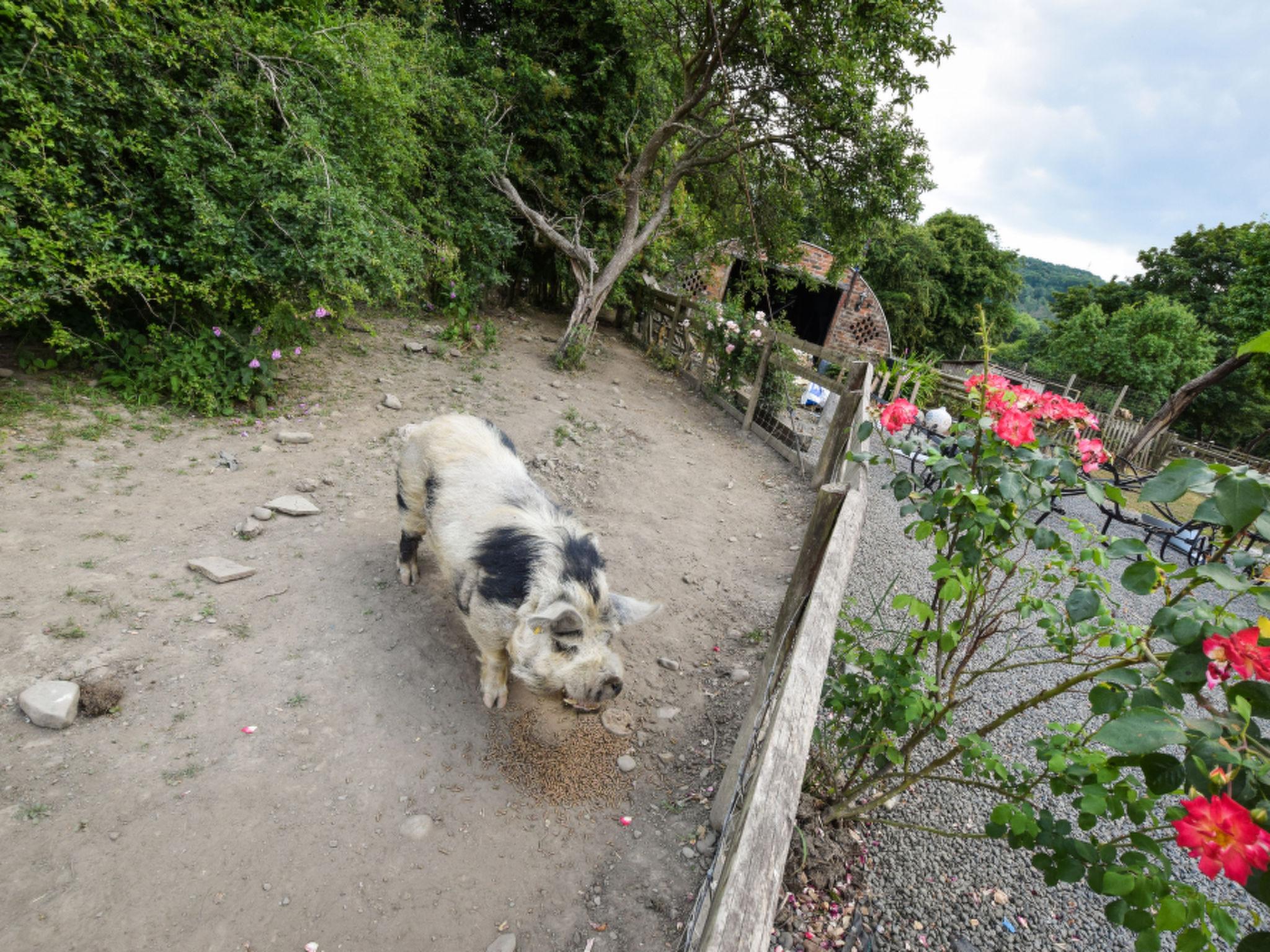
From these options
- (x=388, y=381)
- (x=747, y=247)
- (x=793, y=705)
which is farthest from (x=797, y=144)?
(x=793, y=705)

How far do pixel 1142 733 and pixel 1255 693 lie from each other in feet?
0.64

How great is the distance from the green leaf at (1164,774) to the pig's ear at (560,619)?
6.41 feet

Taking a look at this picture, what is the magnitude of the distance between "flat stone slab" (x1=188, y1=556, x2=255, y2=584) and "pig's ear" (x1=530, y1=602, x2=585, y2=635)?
7.71ft

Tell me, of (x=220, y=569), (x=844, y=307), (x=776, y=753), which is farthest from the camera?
(x=844, y=307)

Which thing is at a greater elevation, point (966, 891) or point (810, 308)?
point (810, 308)

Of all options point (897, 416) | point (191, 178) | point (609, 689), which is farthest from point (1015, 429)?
point (191, 178)

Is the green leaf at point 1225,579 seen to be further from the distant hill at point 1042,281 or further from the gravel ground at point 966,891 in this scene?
the distant hill at point 1042,281

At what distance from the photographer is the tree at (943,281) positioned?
24078mm

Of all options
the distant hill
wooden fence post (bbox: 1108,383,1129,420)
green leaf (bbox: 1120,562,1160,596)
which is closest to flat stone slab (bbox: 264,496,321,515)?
green leaf (bbox: 1120,562,1160,596)

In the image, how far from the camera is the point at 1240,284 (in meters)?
13.6

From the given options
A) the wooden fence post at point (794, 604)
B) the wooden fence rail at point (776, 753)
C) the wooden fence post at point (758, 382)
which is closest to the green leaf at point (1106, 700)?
the wooden fence rail at point (776, 753)

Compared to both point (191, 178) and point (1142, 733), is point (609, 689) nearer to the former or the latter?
point (1142, 733)

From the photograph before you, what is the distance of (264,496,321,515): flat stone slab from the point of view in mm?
4309

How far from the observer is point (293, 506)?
14.3ft
